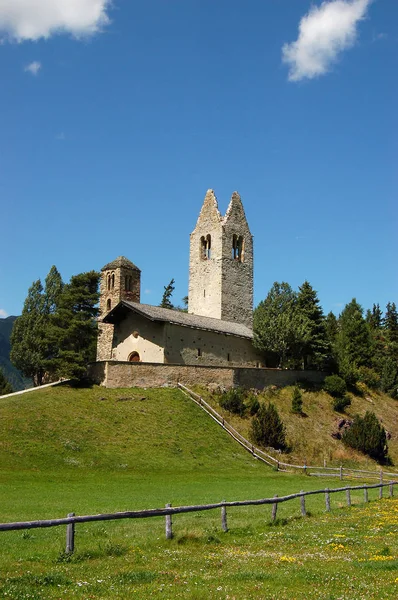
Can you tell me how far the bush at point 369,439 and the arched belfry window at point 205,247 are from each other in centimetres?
2692

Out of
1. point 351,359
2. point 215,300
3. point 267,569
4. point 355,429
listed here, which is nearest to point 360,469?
point 355,429

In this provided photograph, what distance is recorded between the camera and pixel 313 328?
182 feet

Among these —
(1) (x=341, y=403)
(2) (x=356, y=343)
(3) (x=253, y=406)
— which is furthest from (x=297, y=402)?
→ (2) (x=356, y=343)

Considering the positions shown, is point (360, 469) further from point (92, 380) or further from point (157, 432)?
point (92, 380)

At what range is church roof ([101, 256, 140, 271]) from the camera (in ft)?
207

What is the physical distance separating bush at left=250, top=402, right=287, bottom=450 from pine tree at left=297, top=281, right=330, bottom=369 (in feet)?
43.7

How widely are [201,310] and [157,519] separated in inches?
1845

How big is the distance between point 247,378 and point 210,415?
764 cm

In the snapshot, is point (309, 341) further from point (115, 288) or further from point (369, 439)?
point (115, 288)

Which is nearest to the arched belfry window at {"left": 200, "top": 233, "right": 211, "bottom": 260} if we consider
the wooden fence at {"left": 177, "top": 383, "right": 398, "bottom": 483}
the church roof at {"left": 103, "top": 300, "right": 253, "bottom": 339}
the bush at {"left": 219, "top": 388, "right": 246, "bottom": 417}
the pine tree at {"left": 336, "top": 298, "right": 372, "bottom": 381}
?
the church roof at {"left": 103, "top": 300, "right": 253, "bottom": 339}

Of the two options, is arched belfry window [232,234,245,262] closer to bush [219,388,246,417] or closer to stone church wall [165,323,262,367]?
stone church wall [165,323,262,367]

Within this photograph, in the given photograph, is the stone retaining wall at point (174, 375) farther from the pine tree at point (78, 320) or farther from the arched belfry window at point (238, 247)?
the arched belfry window at point (238, 247)

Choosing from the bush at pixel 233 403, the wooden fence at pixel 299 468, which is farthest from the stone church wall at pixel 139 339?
the wooden fence at pixel 299 468

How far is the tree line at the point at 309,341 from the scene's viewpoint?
53812mm
